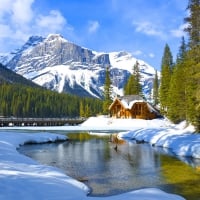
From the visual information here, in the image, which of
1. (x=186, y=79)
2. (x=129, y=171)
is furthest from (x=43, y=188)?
(x=186, y=79)

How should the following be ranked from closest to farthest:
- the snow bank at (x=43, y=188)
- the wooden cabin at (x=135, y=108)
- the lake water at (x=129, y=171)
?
the snow bank at (x=43, y=188) → the lake water at (x=129, y=171) → the wooden cabin at (x=135, y=108)

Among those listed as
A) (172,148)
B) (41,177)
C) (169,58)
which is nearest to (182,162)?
(172,148)

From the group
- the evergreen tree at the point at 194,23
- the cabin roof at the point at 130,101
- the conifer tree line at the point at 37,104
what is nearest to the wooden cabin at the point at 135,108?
the cabin roof at the point at 130,101

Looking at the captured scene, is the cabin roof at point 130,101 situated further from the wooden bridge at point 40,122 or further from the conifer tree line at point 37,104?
the conifer tree line at point 37,104

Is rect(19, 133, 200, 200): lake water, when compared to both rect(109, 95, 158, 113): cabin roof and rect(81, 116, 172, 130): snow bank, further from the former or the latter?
rect(109, 95, 158, 113): cabin roof

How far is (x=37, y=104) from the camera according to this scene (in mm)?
152875

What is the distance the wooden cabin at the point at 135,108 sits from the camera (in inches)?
3642

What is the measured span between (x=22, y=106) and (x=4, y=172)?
440 ft

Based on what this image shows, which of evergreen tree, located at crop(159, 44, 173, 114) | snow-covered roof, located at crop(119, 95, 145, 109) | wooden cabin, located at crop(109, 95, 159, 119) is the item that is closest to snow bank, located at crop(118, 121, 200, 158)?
evergreen tree, located at crop(159, 44, 173, 114)

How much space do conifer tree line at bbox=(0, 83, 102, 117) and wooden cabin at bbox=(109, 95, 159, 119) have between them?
4150cm

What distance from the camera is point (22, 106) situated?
148 metres

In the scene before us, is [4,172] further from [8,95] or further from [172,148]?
[8,95]

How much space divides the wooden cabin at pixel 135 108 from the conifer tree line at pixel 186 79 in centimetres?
383

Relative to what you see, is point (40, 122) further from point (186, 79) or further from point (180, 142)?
point (180, 142)
